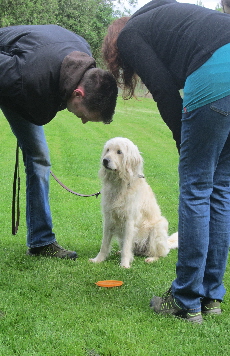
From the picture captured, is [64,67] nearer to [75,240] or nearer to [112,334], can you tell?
[112,334]

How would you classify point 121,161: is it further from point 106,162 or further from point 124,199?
point 124,199

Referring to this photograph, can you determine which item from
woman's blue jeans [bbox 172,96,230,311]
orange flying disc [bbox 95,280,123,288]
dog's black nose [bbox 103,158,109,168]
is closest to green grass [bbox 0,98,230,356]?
orange flying disc [bbox 95,280,123,288]

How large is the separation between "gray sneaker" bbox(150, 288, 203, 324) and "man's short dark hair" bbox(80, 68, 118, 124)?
4.21 ft

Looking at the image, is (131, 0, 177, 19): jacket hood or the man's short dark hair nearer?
(131, 0, 177, 19): jacket hood

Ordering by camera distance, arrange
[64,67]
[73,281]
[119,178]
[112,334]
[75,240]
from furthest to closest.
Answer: [75,240] → [119,178] → [73,281] → [64,67] → [112,334]

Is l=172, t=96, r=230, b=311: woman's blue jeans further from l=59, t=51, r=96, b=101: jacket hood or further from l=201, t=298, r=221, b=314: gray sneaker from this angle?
l=59, t=51, r=96, b=101: jacket hood

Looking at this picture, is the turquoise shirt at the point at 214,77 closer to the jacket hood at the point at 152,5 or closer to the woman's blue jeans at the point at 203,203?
the woman's blue jeans at the point at 203,203

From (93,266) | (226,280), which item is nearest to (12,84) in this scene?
(93,266)

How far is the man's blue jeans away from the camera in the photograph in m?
4.07

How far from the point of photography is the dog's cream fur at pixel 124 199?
4578mm

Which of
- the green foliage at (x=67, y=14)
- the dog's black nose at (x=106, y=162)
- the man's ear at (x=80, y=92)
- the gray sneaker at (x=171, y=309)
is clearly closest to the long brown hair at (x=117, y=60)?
the man's ear at (x=80, y=92)

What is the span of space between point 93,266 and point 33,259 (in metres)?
0.53

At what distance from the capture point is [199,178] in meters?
2.78

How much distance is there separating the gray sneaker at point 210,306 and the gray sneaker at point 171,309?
0.51ft
